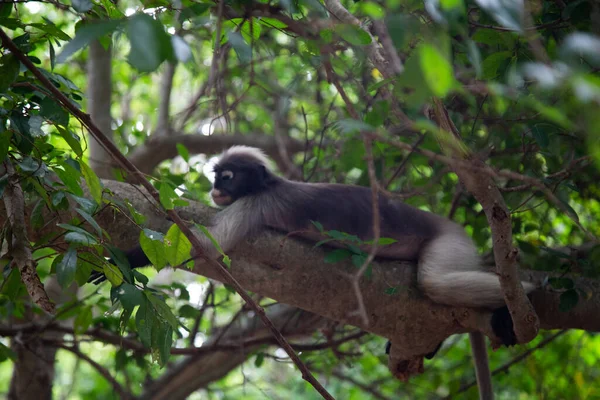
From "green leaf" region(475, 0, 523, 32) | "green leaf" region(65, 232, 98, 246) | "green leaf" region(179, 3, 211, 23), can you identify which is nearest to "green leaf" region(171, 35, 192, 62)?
"green leaf" region(179, 3, 211, 23)

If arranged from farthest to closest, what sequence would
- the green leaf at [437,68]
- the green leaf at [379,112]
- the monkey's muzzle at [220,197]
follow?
1. the monkey's muzzle at [220,197]
2. the green leaf at [379,112]
3. the green leaf at [437,68]

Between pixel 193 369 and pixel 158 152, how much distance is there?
233cm

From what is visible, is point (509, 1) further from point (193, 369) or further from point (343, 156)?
point (193, 369)

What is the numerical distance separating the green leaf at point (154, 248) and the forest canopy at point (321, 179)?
0.01 m

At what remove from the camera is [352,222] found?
487 cm

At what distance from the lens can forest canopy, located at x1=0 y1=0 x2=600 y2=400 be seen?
76.1 inches

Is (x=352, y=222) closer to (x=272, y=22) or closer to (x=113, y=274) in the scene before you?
(x=272, y=22)

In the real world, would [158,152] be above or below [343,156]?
below

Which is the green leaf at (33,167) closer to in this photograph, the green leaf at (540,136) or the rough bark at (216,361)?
the green leaf at (540,136)

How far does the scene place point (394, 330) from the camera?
4.08m

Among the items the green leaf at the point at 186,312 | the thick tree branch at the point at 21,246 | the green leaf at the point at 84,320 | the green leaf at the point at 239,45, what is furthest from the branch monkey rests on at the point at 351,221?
the green leaf at the point at 239,45

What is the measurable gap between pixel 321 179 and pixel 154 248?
4.04 m

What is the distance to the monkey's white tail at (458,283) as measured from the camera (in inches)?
159

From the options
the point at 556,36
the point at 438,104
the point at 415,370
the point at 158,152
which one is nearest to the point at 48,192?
the point at 438,104
